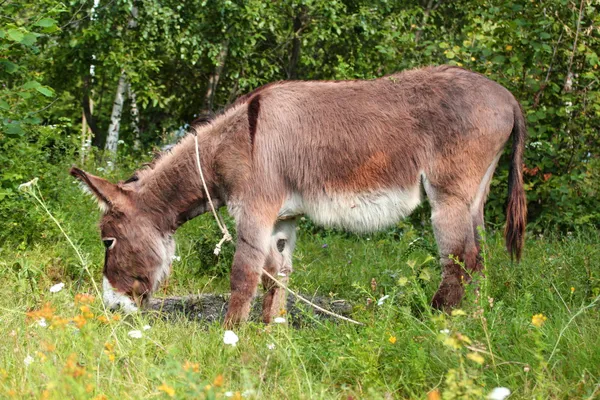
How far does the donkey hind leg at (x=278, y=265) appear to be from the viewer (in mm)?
4535

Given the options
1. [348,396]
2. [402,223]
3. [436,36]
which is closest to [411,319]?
[348,396]

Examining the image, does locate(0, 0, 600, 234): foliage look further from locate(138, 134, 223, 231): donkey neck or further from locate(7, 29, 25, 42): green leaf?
locate(138, 134, 223, 231): donkey neck

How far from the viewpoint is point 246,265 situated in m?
4.21

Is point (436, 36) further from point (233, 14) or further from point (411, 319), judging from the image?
point (411, 319)

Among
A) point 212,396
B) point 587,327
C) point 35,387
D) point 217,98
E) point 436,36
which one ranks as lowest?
point 217,98

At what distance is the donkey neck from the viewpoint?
175 inches

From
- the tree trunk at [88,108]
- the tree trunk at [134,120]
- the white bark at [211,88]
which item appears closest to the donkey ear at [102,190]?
the tree trunk at [88,108]

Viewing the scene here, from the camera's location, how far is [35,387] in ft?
9.18

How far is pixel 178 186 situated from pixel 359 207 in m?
1.09

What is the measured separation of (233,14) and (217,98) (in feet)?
9.83

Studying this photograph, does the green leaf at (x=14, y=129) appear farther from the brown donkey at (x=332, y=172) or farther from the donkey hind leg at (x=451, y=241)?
the donkey hind leg at (x=451, y=241)

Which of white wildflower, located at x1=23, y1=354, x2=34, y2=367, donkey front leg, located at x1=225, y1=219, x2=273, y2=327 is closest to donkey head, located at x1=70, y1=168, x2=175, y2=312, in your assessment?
donkey front leg, located at x1=225, y1=219, x2=273, y2=327

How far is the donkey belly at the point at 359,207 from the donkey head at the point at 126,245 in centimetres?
84

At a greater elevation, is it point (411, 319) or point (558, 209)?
point (411, 319)
